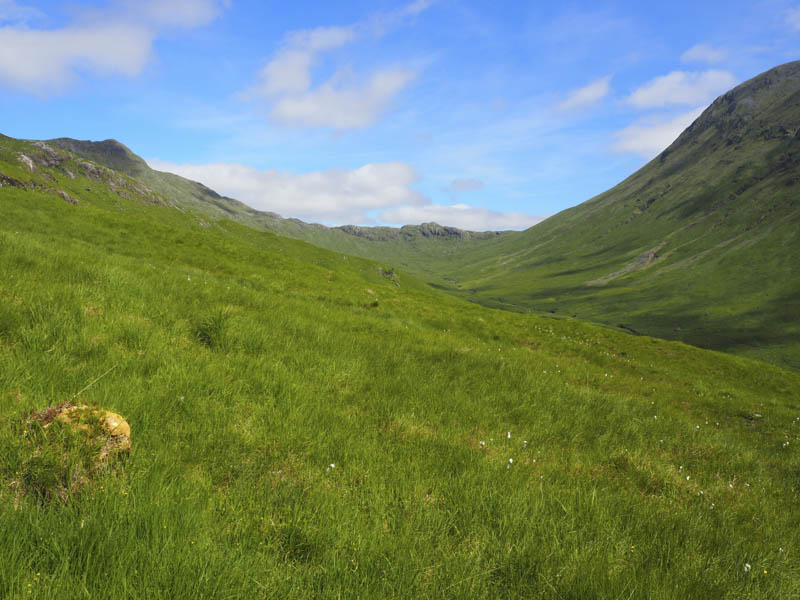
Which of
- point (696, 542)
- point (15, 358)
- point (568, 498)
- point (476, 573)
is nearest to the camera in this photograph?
point (476, 573)

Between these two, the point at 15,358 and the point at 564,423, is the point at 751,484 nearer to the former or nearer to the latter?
the point at 564,423

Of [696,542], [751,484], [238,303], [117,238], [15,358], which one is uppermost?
[117,238]

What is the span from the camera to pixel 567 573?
9.69ft

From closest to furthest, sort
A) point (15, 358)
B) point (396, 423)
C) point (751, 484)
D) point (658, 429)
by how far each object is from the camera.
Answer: point (15, 358)
point (396, 423)
point (751, 484)
point (658, 429)

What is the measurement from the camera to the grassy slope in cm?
255

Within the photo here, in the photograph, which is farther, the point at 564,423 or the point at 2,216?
the point at 2,216

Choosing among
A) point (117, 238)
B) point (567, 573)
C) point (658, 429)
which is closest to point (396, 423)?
point (567, 573)

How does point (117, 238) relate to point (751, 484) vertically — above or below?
above

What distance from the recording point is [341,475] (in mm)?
3973

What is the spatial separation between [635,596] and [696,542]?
147 centimetres

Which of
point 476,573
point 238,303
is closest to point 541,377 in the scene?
point 476,573

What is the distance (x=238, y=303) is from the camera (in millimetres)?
10414

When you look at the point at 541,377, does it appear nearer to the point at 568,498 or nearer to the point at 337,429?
the point at 568,498

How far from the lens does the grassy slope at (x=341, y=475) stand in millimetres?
2549
